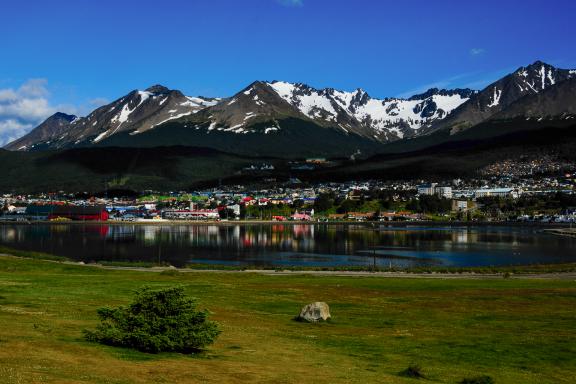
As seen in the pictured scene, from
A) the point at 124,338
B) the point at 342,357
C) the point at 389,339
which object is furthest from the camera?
the point at 389,339

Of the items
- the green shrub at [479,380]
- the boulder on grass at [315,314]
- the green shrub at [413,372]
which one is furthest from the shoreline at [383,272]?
the green shrub at [479,380]

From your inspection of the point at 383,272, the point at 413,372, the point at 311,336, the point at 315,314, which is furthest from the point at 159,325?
the point at 383,272

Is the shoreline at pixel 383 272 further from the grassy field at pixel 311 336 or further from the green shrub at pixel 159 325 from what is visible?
the green shrub at pixel 159 325

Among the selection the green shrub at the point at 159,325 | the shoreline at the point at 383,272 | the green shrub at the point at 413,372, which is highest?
the green shrub at the point at 159,325

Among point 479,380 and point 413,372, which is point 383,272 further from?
point 479,380

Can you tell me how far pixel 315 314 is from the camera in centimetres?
3366

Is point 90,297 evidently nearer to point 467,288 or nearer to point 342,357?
point 342,357

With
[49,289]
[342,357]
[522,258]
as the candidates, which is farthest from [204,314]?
[522,258]

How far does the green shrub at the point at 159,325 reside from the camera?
22.0 m

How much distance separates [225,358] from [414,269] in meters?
61.3

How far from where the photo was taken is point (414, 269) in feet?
268

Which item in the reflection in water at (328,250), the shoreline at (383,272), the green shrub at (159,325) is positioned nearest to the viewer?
the green shrub at (159,325)

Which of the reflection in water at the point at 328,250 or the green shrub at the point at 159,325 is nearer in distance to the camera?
the green shrub at the point at 159,325

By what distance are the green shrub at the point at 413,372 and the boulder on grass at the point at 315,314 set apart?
1122cm
